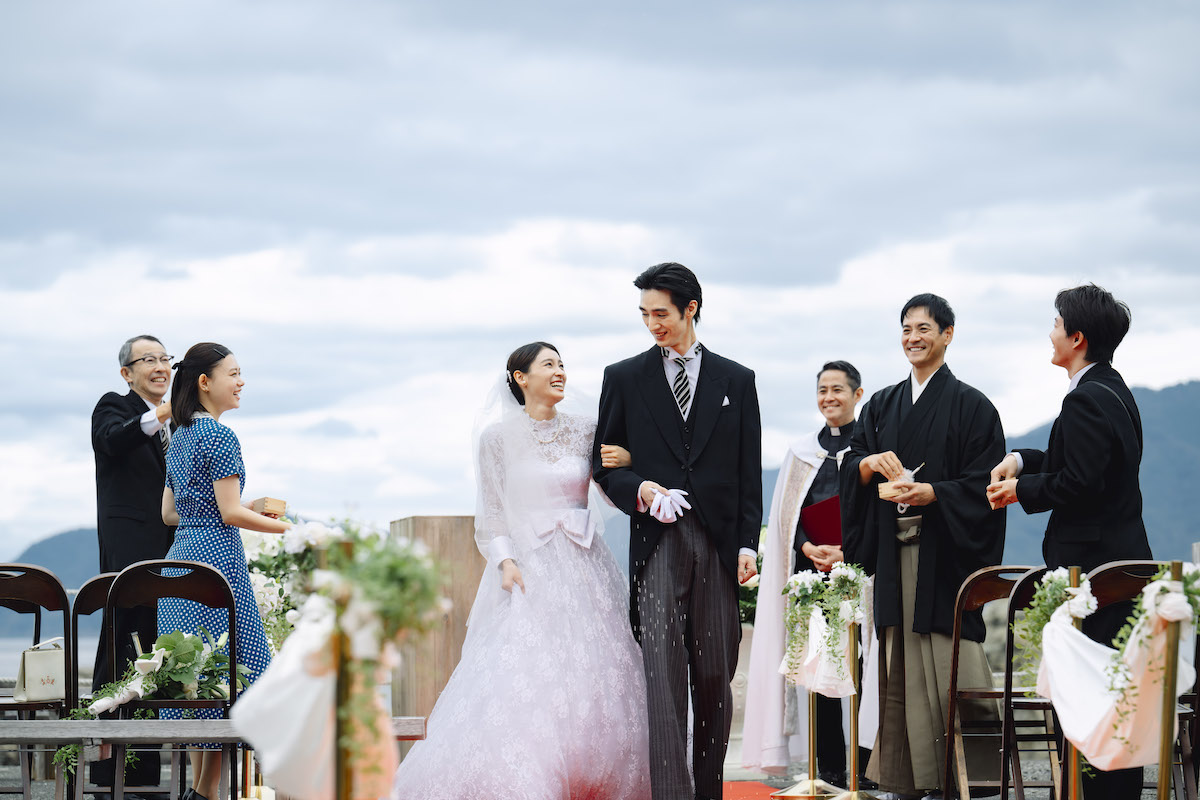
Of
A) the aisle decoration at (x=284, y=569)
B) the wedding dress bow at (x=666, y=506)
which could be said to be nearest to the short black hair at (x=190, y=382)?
the aisle decoration at (x=284, y=569)

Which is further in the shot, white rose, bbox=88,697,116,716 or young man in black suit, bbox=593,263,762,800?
young man in black suit, bbox=593,263,762,800

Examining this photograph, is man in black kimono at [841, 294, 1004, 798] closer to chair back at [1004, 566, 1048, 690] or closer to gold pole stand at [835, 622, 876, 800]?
gold pole stand at [835, 622, 876, 800]

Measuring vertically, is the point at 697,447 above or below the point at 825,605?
above

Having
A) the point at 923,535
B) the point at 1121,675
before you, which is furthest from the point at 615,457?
the point at 1121,675

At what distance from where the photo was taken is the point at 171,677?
13.6ft

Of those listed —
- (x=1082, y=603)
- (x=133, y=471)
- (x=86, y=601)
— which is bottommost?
(x=86, y=601)

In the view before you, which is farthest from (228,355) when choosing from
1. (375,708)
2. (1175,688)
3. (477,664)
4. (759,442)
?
(1175,688)

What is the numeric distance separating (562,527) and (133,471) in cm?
215

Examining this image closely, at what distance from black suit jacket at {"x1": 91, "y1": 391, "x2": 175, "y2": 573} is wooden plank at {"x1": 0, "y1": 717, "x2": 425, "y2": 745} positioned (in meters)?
2.57

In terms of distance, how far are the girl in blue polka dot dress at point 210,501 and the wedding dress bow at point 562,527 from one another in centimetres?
102

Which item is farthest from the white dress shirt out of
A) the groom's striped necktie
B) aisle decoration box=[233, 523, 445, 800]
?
aisle decoration box=[233, 523, 445, 800]

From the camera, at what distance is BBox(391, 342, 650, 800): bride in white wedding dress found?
181 inches

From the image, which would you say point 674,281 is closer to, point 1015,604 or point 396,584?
point 1015,604

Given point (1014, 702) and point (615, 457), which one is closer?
point (1014, 702)
